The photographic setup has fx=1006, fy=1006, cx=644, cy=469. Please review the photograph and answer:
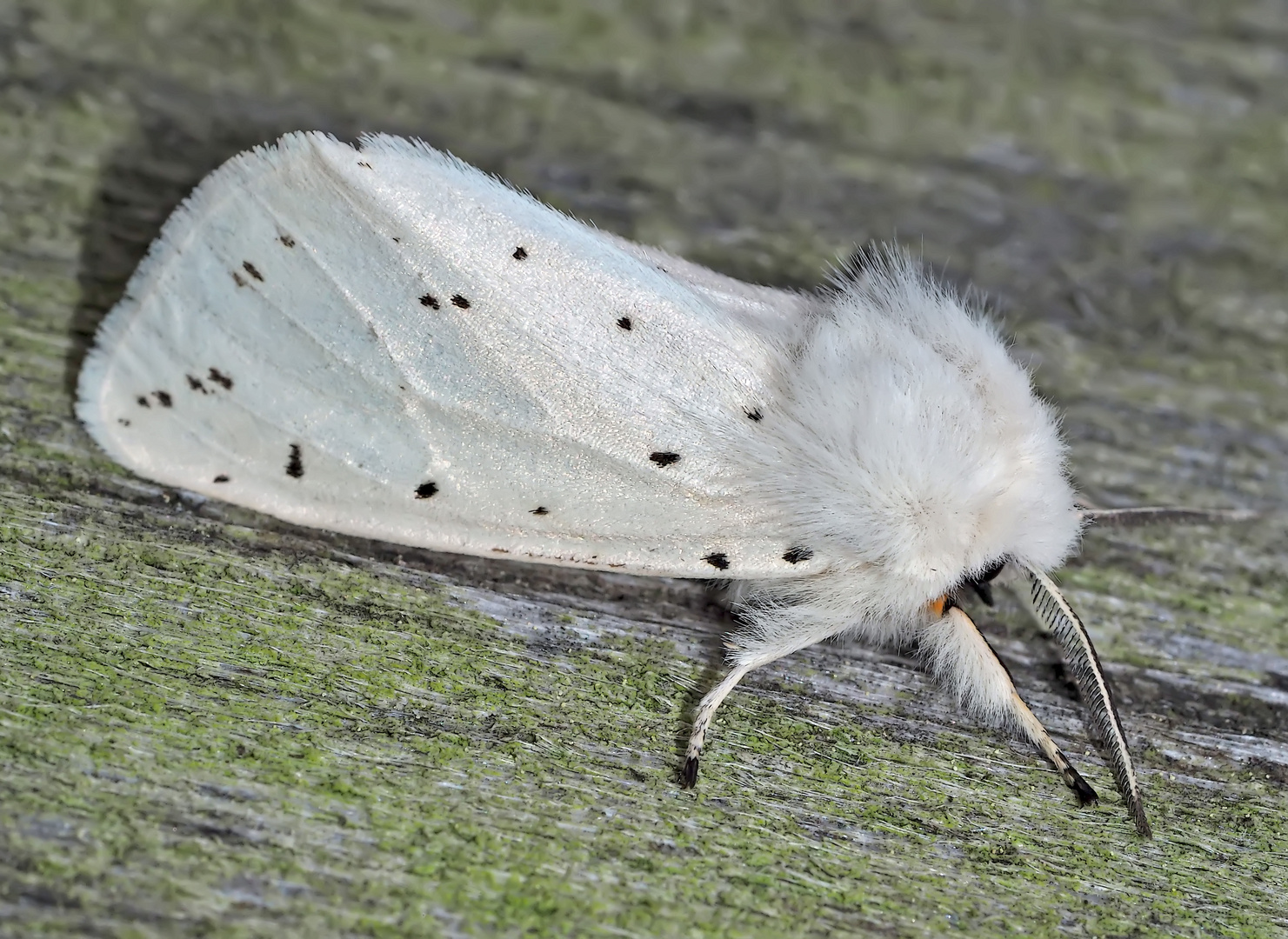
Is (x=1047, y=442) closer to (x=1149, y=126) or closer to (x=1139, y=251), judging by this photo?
(x=1139, y=251)

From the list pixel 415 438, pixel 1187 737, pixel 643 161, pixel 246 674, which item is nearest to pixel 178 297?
pixel 415 438

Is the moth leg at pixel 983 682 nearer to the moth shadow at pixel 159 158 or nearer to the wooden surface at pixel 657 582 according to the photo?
the wooden surface at pixel 657 582

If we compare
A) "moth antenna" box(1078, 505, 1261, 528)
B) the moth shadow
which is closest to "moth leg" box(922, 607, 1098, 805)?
"moth antenna" box(1078, 505, 1261, 528)

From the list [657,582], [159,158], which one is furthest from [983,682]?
[159,158]

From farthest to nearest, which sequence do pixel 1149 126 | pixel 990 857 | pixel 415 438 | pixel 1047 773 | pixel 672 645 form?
1. pixel 1149 126
2. pixel 415 438
3. pixel 672 645
4. pixel 1047 773
5. pixel 990 857

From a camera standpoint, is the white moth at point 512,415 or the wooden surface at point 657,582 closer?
the wooden surface at point 657,582

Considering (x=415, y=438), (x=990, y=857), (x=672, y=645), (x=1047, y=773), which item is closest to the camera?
(x=990, y=857)

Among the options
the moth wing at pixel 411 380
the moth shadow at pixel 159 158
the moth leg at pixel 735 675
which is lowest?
the moth leg at pixel 735 675

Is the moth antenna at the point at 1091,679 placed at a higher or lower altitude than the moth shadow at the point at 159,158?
lower

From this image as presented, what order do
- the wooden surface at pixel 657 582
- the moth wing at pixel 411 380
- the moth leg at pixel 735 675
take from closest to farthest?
the wooden surface at pixel 657 582 → the moth leg at pixel 735 675 → the moth wing at pixel 411 380

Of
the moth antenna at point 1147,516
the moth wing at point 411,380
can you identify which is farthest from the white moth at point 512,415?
the moth antenna at point 1147,516
